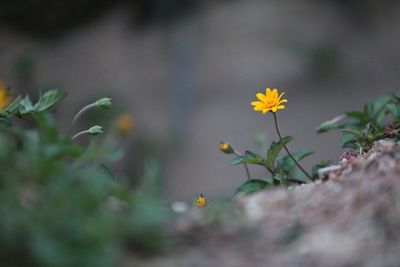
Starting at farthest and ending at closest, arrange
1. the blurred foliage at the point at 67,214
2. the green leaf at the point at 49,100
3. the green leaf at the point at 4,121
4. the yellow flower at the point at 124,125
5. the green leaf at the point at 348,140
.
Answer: the yellow flower at the point at 124,125 < the green leaf at the point at 348,140 < the green leaf at the point at 49,100 < the green leaf at the point at 4,121 < the blurred foliage at the point at 67,214

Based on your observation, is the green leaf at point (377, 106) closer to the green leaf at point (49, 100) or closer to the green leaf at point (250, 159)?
the green leaf at point (250, 159)

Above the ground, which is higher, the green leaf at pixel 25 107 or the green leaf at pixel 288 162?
the green leaf at pixel 25 107

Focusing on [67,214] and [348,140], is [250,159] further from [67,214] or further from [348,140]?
[67,214]

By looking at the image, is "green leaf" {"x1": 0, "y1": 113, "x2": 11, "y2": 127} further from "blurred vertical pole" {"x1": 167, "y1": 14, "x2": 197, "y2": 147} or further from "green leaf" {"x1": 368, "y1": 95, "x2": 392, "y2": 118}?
"blurred vertical pole" {"x1": 167, "y1": 14, "x2": 197, "y2": 147}

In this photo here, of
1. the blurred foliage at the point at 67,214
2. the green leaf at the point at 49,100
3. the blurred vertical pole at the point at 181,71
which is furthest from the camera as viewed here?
the blurred vertical pole at the point at 181,71

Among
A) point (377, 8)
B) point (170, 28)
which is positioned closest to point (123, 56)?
point (170, 28)

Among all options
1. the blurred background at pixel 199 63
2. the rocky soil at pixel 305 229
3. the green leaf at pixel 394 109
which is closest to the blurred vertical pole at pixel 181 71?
the blurred background at pixel 199 63

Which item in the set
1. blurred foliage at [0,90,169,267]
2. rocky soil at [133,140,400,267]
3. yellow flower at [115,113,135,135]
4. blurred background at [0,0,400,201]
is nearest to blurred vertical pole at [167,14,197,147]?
blurred background at [0,0,400,201]
